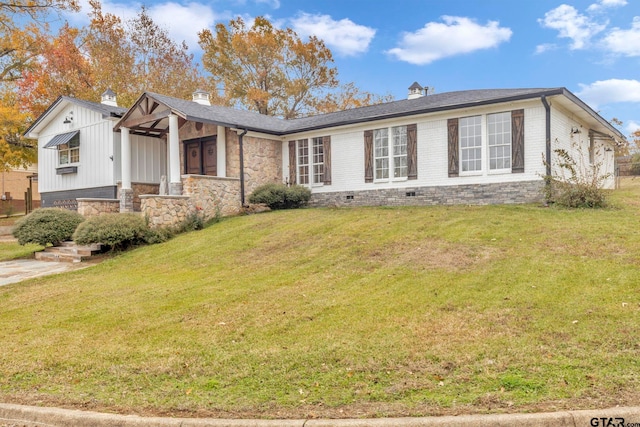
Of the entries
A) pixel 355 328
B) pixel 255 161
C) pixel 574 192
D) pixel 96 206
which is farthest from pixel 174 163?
pixel 355 328

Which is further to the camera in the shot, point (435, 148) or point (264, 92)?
point (264, 92)

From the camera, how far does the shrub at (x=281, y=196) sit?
16.8 m

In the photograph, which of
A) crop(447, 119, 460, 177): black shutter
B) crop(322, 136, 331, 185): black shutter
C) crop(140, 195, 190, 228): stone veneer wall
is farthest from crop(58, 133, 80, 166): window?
crop(447, 119, 460, 177): black shutter

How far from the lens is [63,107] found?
20453 mm

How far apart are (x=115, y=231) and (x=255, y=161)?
6.11m

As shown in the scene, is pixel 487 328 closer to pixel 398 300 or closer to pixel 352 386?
pixel 398 300

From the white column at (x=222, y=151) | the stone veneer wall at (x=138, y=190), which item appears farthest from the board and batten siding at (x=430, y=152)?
the stone veneer wall at (x=138, y=190)

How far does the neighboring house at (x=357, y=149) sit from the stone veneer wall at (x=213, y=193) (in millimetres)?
37

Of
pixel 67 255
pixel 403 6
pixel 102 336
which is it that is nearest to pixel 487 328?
pixel 102 336

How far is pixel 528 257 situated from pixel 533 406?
469cm

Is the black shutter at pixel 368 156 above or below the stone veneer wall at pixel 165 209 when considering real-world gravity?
above

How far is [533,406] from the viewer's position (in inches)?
138

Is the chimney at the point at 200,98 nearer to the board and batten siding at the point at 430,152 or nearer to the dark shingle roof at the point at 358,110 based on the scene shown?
the dark shingle roof at the point at 358,110

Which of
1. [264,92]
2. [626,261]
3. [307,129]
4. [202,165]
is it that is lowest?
[626,261]
